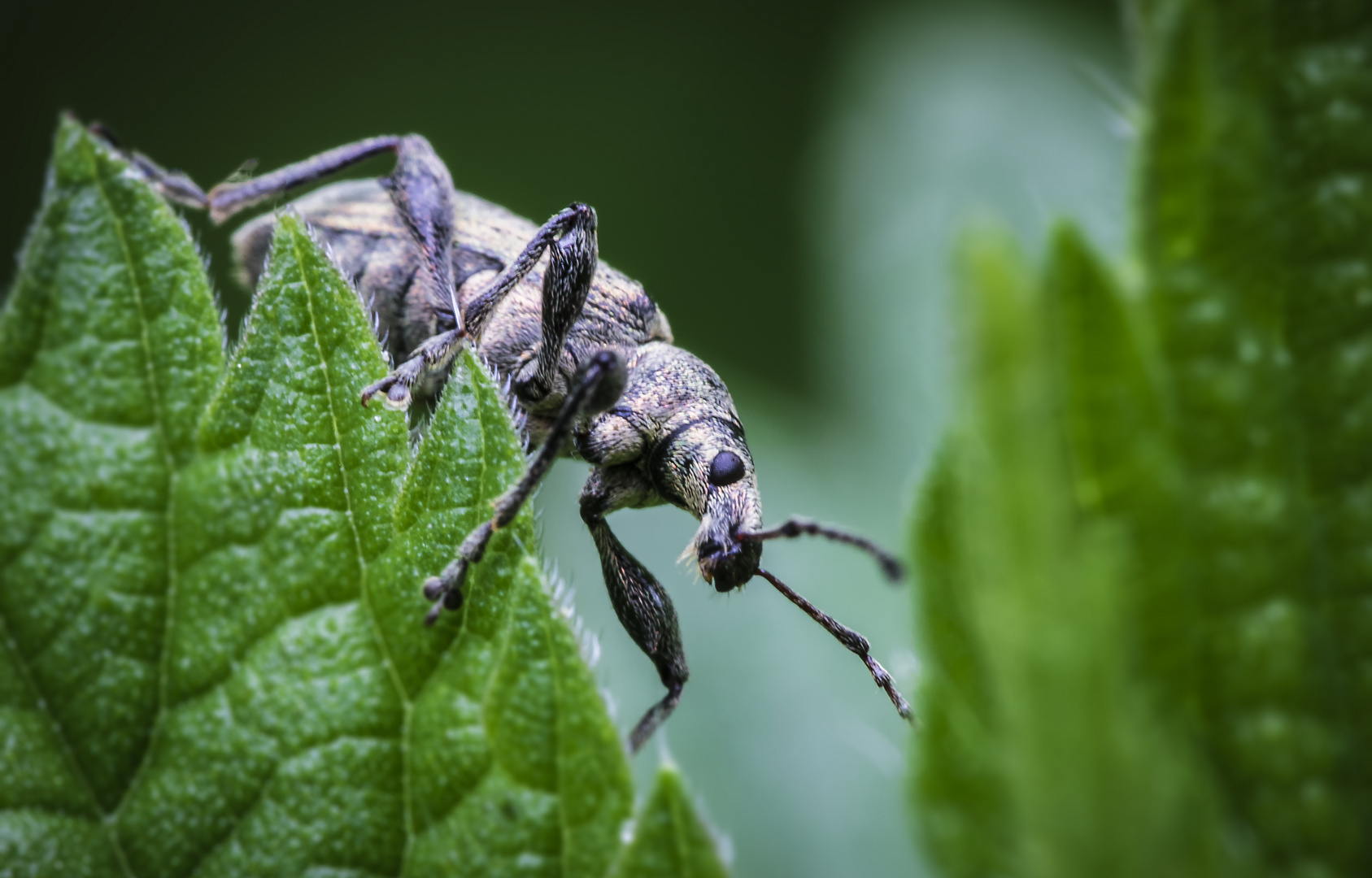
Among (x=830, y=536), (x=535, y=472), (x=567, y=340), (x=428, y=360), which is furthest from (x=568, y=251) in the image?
(x=830, y=536)

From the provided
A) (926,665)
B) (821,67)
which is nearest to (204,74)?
(821,67)

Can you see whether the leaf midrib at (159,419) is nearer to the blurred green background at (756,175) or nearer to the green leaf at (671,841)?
the blurred green background at (756,175)

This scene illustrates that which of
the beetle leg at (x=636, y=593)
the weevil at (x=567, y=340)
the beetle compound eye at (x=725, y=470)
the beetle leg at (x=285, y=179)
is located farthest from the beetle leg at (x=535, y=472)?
the beetle leg at (x=285, y=179)

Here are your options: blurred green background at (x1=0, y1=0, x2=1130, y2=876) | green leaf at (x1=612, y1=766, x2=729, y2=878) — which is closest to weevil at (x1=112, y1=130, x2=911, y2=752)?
blurred green background at (x1=0, y1=0, x2=1130, y2=876)

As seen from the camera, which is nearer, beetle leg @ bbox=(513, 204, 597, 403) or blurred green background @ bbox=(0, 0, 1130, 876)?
blurred green background @ bbox=(0, 0, 1130, 876)

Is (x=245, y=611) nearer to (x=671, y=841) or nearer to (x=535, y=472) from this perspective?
(x=671, y=841)

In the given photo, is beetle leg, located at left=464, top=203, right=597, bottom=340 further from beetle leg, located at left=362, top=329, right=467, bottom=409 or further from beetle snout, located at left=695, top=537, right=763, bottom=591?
beetle snout, located at left=695, top=537, right=763, bottom=591

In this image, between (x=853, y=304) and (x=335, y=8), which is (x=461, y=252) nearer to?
(x=853, y=304)
